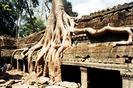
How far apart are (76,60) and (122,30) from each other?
218 centimetres

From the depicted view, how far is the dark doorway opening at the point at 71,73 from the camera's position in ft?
37.9

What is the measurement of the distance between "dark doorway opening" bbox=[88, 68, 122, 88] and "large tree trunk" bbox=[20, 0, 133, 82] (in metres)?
1.33

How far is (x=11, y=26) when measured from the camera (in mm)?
28125

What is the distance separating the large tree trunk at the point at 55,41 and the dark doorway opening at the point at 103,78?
133 cm

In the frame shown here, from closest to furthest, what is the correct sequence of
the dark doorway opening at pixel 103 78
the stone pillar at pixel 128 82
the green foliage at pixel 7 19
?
the stone pillar at pixel 128 82, the dark doorway opening at pixel 103 78, the green foliage at pixel 7 19

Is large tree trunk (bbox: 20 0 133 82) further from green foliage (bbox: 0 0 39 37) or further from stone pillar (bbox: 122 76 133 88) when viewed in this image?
green foliage (bbox: 0 0 39 37)

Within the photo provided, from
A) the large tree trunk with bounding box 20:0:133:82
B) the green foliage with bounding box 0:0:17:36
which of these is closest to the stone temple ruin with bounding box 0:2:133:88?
the large tree trunk with bounding box 20:0:133:82

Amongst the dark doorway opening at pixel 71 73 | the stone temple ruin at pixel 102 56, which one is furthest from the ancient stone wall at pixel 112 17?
the dark doorway opening at pixel 71 73

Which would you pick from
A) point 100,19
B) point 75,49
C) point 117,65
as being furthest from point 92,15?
point 117,65

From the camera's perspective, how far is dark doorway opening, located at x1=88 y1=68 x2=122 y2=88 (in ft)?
30.2

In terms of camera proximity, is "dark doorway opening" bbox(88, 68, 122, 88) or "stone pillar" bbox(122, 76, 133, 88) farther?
"dark doorway opening" bbox(88, 68, 122, 88)

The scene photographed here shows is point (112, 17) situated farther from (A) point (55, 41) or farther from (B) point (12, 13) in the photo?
(B) point (12, 13)

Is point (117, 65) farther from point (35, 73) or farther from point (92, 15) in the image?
point (35, 73)

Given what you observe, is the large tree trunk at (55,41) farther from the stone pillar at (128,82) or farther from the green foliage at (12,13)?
the green foliage at (12,13)
